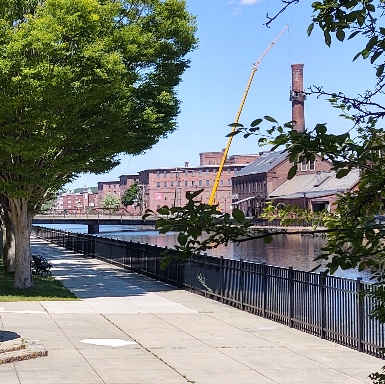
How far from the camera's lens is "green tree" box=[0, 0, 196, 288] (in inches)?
719

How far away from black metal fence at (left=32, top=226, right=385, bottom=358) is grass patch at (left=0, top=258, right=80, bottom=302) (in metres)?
3.60

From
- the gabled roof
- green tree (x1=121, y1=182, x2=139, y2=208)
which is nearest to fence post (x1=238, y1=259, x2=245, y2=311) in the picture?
the gabled roof

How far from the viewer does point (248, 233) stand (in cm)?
363

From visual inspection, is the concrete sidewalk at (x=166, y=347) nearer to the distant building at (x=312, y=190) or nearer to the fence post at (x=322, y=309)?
the fence post at (x=322, y=309)

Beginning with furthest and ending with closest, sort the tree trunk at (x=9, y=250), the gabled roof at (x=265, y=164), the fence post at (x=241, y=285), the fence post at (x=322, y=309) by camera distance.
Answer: the gabled roof at (x=265, y=164)
the tree trunk at (x=9, y=250)
the fence post at (x=241, y=285)
the fence post at (x=322, y=309)

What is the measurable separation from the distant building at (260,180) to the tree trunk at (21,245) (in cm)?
9385

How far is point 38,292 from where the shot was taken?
20.9 metres

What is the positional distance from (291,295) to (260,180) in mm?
115416

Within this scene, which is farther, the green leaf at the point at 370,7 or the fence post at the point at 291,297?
the fence post at the point at 291,297

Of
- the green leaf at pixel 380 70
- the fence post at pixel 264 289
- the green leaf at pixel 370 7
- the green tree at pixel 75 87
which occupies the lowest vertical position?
the fence post at pixel 264 289

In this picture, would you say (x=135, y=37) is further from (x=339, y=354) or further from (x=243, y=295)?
(x=339, y=354)

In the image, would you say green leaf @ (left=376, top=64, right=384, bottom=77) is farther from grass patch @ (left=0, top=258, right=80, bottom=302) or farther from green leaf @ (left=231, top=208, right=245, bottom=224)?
grass patch @ (left=0, top=258, right=80, bottom=302)

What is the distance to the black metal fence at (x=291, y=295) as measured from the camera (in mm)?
12227

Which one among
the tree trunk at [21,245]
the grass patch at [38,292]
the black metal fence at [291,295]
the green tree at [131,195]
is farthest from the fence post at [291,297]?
the green tree at [131,195]
